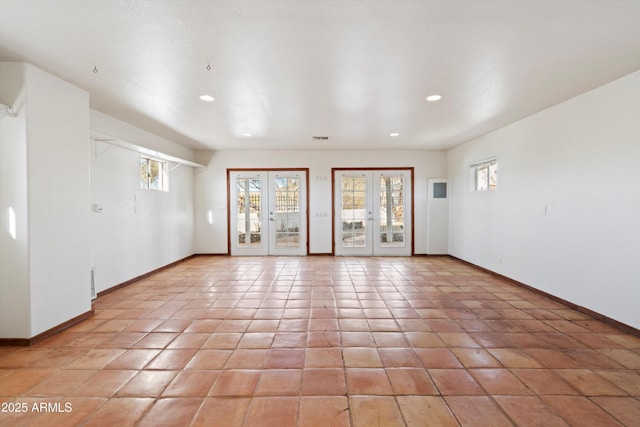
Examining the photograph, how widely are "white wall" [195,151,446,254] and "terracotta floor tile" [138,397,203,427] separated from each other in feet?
17.5

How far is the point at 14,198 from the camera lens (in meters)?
2.66

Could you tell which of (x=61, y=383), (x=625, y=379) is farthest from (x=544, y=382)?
(x=61, y=383)

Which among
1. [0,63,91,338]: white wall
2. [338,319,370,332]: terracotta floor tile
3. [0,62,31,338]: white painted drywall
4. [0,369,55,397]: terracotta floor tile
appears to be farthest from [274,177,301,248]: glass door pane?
[0,369,55,397]: terracotta floor tile

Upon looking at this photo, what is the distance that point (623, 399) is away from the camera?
1.96 meters

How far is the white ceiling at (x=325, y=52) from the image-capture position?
6.40 ft

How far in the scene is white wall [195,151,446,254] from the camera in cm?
715

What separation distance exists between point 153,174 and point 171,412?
4.63 meters

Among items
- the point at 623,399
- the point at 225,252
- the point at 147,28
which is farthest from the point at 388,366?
the point at 225,252

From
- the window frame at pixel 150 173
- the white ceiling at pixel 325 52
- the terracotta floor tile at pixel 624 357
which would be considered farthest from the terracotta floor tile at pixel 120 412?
the window frame at pixel 150 173

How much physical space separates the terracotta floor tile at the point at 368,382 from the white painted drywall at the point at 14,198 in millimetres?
2884

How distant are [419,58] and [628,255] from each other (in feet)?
9.30

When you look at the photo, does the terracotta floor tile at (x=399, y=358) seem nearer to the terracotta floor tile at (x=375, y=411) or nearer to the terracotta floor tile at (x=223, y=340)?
the terracotta floor tile at (x=375, y=411)

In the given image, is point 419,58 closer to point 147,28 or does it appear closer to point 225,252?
point 147,28

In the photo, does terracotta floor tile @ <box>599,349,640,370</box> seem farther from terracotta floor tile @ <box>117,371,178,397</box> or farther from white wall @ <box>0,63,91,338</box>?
white wall @ <box>0,63,91,338</box>
